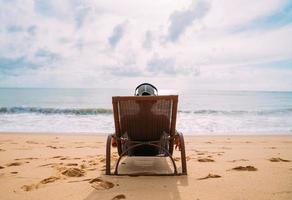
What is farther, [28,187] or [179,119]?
[179,119]

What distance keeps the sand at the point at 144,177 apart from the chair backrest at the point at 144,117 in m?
0.72

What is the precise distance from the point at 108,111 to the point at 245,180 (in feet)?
55.8

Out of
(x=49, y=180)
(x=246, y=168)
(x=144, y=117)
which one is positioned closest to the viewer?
(x=49, y=180)

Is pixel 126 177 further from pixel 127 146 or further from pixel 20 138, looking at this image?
pixel 20 138

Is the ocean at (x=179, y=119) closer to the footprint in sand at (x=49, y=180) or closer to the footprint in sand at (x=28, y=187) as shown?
the footprint in sand at (x=49, y=180)

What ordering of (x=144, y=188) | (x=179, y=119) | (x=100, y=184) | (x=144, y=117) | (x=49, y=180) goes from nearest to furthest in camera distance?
(x=144, y=188)
(x=100, y=184)
(x=49, y=180)
(x=144, y=117)
(x=179, y=119)

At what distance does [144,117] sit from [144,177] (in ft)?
3.03

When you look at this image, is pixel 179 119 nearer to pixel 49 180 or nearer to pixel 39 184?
pixel 49 180

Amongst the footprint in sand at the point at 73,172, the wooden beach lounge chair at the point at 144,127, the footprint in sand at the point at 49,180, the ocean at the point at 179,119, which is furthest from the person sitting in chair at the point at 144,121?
the ocean at the point at 179,119

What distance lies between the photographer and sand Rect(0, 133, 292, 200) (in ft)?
12.4

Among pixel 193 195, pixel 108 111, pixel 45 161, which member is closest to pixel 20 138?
pixel 45 161

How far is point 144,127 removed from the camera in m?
4.81

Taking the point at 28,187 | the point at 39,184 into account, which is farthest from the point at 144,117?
the point at 28,187

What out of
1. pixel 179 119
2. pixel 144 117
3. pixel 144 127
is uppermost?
pixel 144 117
